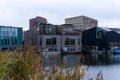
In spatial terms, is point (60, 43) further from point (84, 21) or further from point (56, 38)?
point (84, 21)

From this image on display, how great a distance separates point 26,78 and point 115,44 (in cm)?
7107

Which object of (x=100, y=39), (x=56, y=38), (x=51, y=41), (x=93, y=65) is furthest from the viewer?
(x=100, y=39)

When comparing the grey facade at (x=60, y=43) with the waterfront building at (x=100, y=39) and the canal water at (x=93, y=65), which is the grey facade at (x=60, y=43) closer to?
the waterfront building at (x=100, y=39)

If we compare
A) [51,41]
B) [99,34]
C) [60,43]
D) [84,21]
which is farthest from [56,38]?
[84,21]

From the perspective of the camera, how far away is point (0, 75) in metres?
5.07

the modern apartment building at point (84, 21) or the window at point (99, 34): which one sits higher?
the modern apartment building at point (84, 21)

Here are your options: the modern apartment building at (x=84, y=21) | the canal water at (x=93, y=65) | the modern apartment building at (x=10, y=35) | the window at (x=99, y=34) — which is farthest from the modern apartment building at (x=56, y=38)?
the modern apartment building at (x=84, y=21)

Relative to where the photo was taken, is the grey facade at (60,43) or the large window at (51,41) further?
the large window at (51,41)

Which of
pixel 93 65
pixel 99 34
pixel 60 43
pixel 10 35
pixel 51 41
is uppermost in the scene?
pixel 99 34

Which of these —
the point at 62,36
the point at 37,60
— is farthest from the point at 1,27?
the point at 37,60

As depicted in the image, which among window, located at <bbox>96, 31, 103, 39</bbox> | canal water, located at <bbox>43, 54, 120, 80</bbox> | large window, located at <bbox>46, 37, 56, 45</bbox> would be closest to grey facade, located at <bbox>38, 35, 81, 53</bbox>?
large window, located at <bbox>46, 37, 56, 45</bbox>

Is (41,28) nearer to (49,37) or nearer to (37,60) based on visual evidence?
(49,37)

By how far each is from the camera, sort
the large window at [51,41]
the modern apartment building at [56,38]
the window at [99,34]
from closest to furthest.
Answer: the modern apartment building at [56,38]
the large window at [51,41]
the window at [99,34]

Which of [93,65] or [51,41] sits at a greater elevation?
[51,41]
